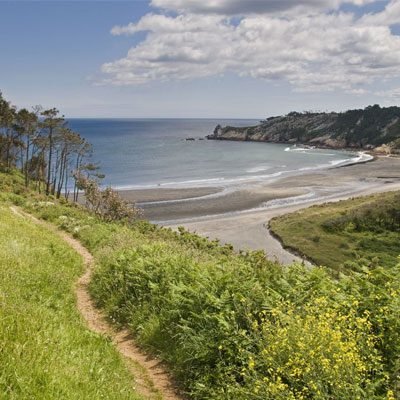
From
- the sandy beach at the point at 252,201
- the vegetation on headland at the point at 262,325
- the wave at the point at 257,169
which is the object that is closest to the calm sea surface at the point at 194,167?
the wave at the point at 257,169

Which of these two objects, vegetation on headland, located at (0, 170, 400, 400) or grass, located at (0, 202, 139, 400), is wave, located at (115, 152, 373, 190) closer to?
grass, located at (0, 202, 139, 400)

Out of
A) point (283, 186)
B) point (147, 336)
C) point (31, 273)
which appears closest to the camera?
point (147, 336)

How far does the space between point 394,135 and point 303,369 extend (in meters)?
203

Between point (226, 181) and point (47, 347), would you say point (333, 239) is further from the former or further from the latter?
point (47, 347)

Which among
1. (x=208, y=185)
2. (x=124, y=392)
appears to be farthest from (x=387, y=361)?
(x=208, y=185)

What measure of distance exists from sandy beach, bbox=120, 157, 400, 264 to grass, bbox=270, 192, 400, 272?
83.1 inches

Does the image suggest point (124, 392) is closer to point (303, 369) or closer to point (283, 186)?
point (303, 369)

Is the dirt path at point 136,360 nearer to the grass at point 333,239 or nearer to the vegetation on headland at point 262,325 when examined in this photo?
the vegetation on headland at point 262,325

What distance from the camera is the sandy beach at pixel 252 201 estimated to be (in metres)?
53.2

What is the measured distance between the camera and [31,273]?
10695mm

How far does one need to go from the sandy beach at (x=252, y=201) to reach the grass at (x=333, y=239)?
2110 millimetres

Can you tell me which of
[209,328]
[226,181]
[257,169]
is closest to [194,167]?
[257,169]

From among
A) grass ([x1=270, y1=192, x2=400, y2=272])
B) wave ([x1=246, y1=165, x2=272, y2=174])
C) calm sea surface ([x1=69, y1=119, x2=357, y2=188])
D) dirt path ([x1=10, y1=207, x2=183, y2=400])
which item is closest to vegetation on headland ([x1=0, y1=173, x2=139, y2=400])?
dirt path ([x1=10, y1=207, x2=183, y2=400])

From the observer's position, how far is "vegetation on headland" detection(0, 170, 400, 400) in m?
5.40
